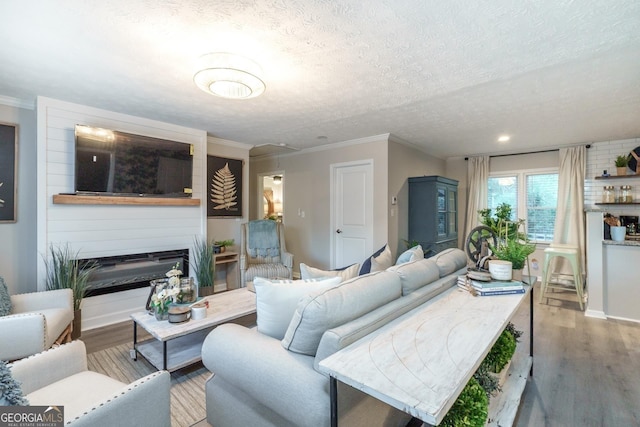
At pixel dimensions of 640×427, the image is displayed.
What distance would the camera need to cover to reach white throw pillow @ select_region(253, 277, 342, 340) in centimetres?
149

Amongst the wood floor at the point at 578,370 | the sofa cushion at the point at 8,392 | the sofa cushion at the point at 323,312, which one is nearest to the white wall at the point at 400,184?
the wood floor at the point at 578,370

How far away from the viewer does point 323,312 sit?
127 cm

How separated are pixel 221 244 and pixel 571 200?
18.3 feet

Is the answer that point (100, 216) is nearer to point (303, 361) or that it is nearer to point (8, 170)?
point (8, 170)

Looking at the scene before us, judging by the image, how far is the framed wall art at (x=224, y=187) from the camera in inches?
177

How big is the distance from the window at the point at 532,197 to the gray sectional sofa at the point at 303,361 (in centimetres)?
483

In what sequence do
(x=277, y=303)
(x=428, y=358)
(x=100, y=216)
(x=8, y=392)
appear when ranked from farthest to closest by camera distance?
(x=100, y=216), (x=277, y=303), (x=428, y=358), (x=8, y=392)

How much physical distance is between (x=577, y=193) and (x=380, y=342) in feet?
17.1

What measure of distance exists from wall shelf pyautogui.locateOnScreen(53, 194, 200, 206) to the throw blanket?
34.5 inches

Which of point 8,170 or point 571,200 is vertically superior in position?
point 8,170

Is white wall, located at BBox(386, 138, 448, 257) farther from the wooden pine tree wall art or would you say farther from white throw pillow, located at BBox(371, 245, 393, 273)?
the wooden pine tree wall art

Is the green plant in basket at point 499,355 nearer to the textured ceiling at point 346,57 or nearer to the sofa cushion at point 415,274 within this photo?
the sofa cushion at point 415,274

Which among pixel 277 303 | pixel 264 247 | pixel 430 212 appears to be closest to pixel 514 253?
pixel 277 303

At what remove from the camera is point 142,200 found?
3512mm
